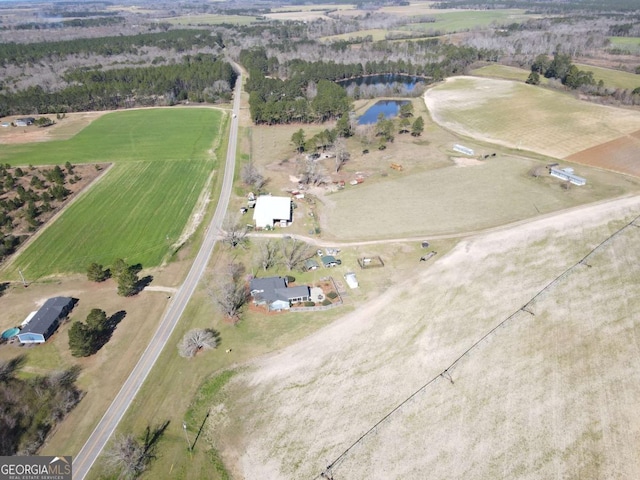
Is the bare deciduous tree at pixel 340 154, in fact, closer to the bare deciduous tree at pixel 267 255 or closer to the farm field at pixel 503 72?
the bare deciduous tree at pixel 267 255

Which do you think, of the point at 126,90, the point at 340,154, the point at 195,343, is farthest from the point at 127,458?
the point at 126,90

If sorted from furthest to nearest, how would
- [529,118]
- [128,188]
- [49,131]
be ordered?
[49,131]
[529,118]
[128,188]

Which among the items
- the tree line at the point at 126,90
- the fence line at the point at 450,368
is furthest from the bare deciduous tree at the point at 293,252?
→ the tree line at the point at 126,90

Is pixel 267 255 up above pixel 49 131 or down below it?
below

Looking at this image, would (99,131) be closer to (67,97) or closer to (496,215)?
(67,97)

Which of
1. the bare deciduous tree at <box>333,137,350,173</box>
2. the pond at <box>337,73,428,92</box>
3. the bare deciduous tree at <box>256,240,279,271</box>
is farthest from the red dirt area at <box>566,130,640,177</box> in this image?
the pond at <box>337,73,428,92</box>

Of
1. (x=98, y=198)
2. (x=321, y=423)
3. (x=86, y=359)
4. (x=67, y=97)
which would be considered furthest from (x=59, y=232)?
(x=67, y=97)

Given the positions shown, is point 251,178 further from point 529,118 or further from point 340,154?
point 529,118
